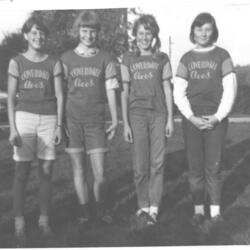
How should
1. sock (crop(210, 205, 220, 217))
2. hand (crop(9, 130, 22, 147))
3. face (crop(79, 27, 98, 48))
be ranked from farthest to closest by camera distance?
sock (crop(210, 205, 220, 217)), face (crop(79, 27, 98, 48)), hand (crop(9, 130, 22, 147))

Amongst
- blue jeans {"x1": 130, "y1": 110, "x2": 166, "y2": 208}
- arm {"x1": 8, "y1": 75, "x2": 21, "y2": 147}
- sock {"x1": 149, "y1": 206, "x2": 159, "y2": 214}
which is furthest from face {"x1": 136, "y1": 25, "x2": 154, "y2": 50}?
sock {"x1": 149, "y1": 206, "x2": 159, "y2": 214}

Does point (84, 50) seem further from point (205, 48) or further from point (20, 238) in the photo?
point (20, 238)

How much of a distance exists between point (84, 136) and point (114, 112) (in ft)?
0.85

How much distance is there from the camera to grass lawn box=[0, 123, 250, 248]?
2.87 m

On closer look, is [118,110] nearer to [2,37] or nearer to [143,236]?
[143,236]

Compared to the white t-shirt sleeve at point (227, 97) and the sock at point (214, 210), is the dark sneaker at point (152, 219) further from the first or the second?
the white t-shirt sleeve at point (227, 97)

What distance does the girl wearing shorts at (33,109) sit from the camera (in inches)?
110

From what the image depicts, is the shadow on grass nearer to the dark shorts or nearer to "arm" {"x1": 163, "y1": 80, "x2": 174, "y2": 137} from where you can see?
the dark shorts

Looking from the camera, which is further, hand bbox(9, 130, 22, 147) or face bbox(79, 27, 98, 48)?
face bbox(79, 27, 98, 48)

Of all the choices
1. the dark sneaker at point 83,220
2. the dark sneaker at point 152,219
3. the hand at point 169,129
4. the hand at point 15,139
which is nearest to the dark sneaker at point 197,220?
the dark sneaker at point 152,219

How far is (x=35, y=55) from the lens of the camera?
2.85 meters

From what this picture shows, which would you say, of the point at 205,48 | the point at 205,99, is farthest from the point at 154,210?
the point at 205,48

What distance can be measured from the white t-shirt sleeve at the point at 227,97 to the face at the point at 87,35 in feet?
3.09

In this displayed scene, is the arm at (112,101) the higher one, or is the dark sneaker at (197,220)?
the arm at (112,101)
